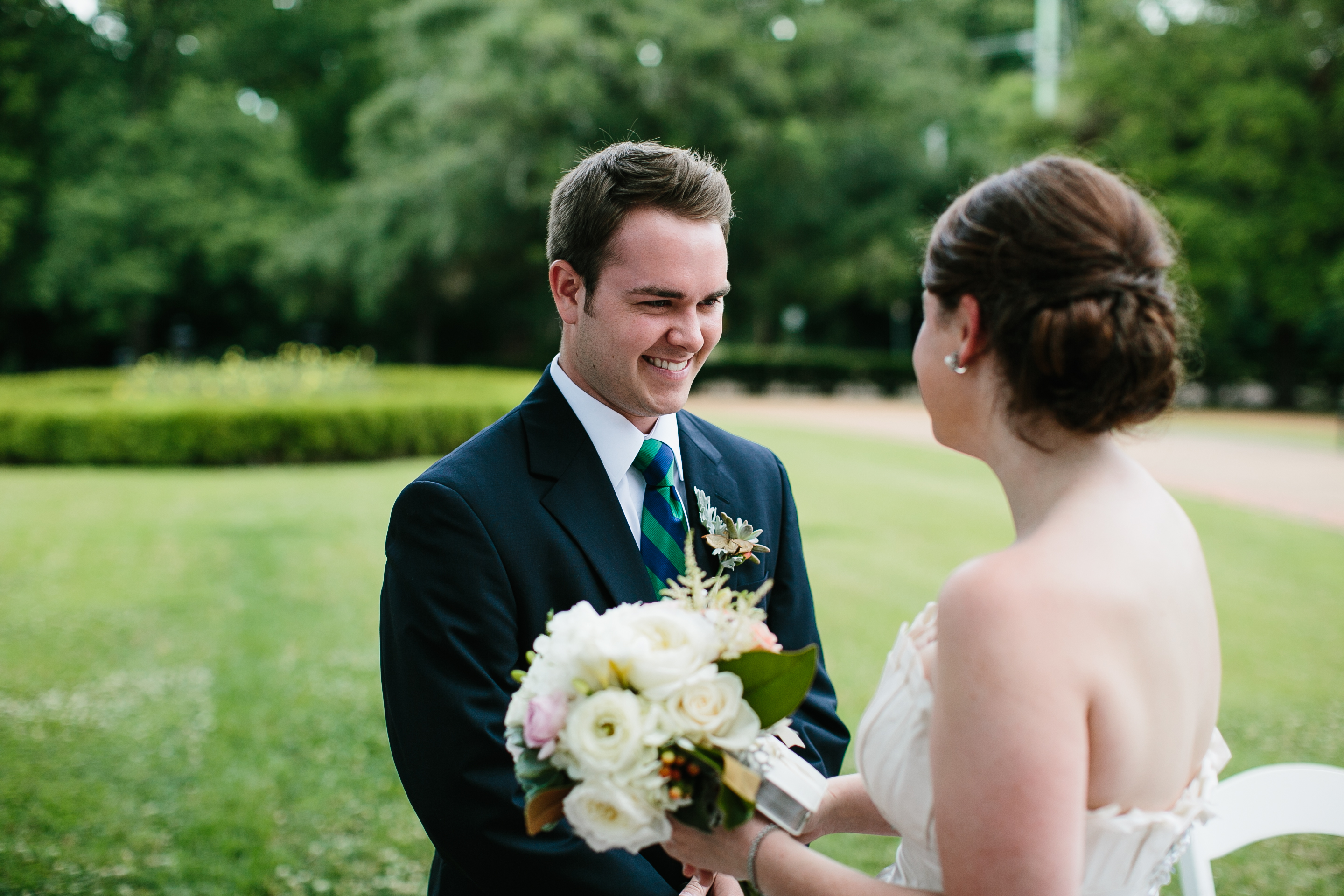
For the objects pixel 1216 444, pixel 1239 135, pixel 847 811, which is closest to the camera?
pixel 847 811

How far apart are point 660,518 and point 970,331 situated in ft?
2.98

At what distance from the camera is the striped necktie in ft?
7.34

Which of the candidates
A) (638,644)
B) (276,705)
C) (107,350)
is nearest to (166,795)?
(276,705)

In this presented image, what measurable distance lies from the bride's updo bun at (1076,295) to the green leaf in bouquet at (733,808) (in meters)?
0.75

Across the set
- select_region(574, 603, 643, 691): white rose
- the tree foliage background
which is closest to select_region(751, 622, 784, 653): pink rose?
select_region(574, 603, 643, 691): white rose

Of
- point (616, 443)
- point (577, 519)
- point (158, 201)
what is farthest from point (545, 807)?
point (158, 201)

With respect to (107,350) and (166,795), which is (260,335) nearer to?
(107,350)

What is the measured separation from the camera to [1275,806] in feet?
8.33

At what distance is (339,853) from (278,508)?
316 inches

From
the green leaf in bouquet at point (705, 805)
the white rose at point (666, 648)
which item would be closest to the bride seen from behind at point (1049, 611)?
the green leaf in bouquet at point (705, 805)

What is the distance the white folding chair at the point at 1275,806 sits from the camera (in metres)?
2.46

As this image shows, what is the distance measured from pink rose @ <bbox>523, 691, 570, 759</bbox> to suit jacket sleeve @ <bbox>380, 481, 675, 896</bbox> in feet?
1.28

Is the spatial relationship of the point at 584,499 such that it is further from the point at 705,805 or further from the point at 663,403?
the point at 705,805

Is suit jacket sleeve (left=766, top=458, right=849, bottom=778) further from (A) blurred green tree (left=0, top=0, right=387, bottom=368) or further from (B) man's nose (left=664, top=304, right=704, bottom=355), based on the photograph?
(A) blurred green tree (left=0, top=0, right=387, bottom=368)
